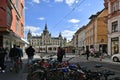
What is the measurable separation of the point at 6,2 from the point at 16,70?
11.9 meters

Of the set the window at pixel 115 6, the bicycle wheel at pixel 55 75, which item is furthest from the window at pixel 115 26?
the bicycle wheel at pixel 55 75

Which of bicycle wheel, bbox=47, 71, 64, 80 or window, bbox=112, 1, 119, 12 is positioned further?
window, bbox=112, 1, 119, 12

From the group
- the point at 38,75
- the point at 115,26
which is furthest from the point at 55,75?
the point at 115,26

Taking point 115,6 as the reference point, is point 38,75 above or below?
below

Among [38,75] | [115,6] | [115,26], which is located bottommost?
[38,75]

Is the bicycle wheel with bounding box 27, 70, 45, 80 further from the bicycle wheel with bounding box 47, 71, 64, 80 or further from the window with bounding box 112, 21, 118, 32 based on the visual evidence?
the window with bounding box 112, 21, 118, 32

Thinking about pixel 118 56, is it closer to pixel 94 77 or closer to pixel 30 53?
pixel 30 53

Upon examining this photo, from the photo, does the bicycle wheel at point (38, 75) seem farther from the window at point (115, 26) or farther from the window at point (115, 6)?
the window at point (115, 6)

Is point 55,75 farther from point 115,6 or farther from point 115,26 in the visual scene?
point 115,6

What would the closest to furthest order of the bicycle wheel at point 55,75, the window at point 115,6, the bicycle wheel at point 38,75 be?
the bicycle wheel at point 55,75, the bicycle wheel at point 38,75, the window at point 115,6

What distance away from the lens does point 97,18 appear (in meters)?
69.8

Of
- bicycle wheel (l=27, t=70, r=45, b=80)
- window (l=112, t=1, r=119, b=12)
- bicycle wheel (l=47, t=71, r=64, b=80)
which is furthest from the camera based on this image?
window (l=112, t=1, r=119, b=12)

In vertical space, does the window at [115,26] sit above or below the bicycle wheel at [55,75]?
above

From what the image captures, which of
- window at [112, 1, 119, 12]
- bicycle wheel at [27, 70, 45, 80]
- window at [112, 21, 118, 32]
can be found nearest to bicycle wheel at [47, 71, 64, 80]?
bicycle wheel at [27, 70, 45, 80]
